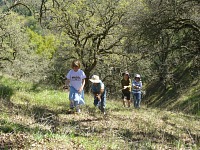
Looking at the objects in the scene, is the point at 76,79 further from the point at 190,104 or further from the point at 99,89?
the point at 190,104

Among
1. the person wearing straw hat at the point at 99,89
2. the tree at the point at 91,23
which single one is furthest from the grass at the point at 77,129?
the tree at the point at 91,23

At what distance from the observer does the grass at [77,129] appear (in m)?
5.52

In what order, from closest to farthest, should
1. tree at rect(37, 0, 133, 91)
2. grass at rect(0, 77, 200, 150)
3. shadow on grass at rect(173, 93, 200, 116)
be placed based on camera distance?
grass at rect(0, 77, 200, 150), tree at rect(37, 0, 133, 91), shadow on grass at rect(173, 93, 200, 116)

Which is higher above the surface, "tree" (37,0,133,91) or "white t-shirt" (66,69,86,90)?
"tree" (37,0,133,91)

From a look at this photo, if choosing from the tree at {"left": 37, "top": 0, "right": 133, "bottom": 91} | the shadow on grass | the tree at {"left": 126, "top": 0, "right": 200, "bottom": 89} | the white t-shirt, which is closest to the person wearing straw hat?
the white t-shirt

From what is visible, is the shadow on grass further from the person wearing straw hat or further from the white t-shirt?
the white t-shirt

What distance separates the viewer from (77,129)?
24.9ft

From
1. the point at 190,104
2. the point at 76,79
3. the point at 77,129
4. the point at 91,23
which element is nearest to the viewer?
the point at 77,129

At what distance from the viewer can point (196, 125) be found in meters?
11.9

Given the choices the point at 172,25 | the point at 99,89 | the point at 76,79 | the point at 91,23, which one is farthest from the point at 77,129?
the point at 91,23

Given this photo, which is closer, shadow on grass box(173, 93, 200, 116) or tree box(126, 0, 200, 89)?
tree box(126, 0, 200, 89)

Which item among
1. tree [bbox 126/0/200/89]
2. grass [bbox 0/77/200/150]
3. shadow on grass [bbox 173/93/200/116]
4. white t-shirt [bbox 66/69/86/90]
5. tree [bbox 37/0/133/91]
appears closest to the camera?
grass [bbox 0/77/200/150]

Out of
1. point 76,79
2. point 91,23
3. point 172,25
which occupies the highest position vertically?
point 91,23

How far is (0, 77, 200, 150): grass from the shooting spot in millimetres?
5522
